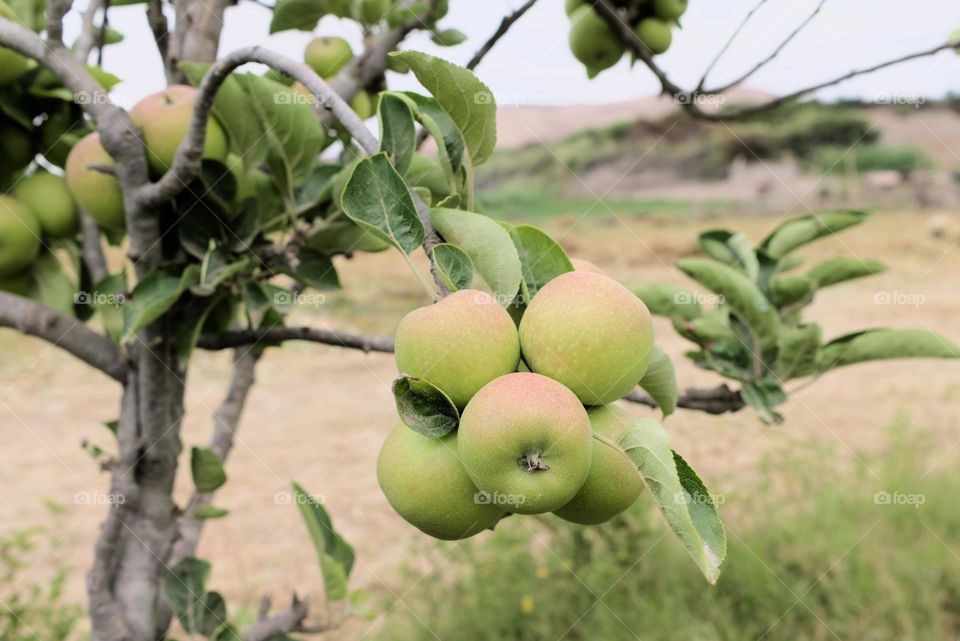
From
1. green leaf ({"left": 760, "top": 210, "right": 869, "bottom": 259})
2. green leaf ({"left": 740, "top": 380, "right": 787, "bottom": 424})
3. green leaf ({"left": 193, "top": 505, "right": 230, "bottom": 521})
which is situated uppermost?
green leaf ({"left": 760, "top": 210, "right": 869, "bottom": 259})

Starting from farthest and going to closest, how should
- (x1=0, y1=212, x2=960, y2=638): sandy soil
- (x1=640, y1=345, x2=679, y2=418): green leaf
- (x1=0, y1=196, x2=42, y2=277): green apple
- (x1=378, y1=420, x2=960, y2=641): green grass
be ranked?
1. (x1=0, y1=212, x2=960, y2=638): sandy soil
2. (x1=378, y1=420, x2=960, y2=641): green grass
3. (x1=0, y1=196, x2=42, y2=277): green apple
4. (x1=640, y1=345, x2=679, y2=418): green leaf

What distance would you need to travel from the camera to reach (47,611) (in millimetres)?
2021

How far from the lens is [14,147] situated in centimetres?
94

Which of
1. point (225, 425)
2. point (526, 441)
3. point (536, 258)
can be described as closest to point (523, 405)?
point (526, 441)

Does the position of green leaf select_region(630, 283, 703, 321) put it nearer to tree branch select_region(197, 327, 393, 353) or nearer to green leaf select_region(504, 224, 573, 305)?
tree branch select_region(197, 327, 393, 353)

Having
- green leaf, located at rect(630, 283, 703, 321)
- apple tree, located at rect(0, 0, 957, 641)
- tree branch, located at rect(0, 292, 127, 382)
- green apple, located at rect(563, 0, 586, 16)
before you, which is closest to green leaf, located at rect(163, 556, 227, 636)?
apple tree, located at rect(0, 0, 957, 641)

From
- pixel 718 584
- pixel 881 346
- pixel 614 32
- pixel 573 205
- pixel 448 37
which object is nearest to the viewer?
pixel 881 346

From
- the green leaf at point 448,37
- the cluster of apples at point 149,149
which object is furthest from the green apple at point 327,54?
the cluster of apples at point 149,149

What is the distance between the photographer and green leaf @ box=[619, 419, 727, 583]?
0.40m

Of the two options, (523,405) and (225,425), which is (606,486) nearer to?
(523,405)

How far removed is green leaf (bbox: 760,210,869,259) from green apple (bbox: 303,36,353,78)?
0.61 m

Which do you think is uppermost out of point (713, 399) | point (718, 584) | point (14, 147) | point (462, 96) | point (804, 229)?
point (462, 96)

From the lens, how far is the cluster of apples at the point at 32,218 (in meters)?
0.92

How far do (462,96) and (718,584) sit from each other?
215 centimetres
